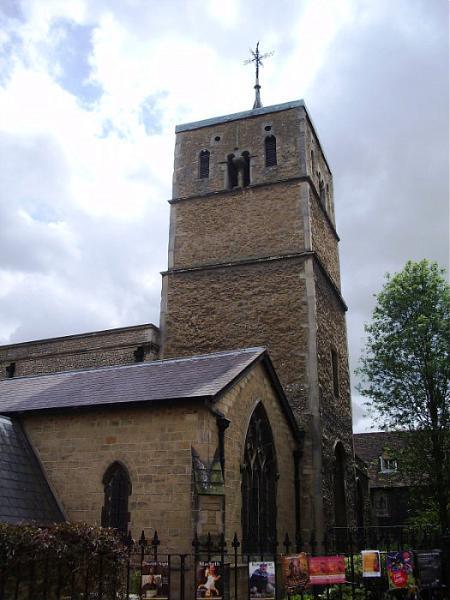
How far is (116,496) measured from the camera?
41.3ft

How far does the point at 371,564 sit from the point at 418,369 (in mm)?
10980

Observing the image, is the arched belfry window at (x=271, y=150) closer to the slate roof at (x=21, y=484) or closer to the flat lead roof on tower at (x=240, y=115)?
the flat lead roof on tower at (x=240, y=115)

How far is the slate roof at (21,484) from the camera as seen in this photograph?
11590 mm

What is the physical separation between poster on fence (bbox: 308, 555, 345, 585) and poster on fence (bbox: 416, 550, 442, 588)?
124 cm

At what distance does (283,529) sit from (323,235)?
11714mm

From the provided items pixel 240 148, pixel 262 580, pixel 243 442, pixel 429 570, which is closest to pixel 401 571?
pixel 429 570

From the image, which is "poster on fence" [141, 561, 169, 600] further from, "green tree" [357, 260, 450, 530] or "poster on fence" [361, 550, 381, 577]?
"green tree" [357, 260, 450, 530]

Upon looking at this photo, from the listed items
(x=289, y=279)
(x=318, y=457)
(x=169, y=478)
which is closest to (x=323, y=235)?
(x=289, y=279)

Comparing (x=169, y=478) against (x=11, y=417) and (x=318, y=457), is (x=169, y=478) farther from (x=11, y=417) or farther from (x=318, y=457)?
(x=318, y=457)

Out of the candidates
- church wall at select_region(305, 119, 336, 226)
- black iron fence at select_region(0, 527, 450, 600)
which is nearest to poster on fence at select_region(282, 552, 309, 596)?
black iron fence at select_region(0, 527, 450, 600)

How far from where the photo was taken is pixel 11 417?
14258 millimetres

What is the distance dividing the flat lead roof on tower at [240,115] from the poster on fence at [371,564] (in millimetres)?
18754

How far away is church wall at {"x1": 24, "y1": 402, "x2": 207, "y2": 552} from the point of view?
1185 centimetres

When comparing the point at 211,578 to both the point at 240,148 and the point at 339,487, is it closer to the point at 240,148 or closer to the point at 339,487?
the point at 339,487
